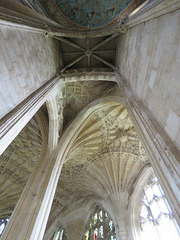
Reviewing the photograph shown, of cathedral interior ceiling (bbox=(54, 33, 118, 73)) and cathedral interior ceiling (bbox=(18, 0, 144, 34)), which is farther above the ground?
cathedral interior ceiling (bbox=(18, 0, 144, 34))

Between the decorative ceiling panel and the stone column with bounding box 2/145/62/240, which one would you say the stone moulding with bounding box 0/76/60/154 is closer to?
the stone column with bounding box 2/145/62/240

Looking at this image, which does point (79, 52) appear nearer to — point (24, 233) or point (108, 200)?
point (24, 233)

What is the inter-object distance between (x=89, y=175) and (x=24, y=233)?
7193mm

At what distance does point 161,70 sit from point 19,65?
339 cm

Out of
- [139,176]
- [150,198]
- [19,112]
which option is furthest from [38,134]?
[150,198]

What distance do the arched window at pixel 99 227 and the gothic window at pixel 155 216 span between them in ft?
7.70

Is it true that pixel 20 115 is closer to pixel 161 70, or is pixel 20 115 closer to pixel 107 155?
pixel 161 70

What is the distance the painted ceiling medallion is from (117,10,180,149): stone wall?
430 cm

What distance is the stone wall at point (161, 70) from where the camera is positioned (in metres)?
2.10

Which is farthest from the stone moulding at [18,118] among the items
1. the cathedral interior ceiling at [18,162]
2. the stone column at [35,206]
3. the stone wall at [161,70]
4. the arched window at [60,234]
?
the arched window at [60,234]

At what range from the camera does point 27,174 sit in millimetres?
11133

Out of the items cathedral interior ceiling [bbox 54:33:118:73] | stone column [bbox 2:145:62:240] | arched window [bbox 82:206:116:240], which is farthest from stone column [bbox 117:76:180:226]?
arched window [bbox 82:206:116:240]

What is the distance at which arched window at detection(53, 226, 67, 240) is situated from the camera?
10.6 metres

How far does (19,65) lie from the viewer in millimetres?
3662
